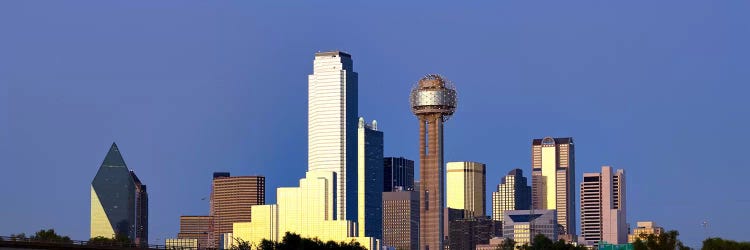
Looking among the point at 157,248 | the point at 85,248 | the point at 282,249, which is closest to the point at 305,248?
the point at 282,249

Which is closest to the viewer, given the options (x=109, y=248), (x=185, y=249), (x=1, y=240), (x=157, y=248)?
(x=1, y=240)

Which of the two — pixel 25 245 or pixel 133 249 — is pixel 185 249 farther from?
pixel 25 245

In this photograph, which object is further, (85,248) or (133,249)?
(133,249)

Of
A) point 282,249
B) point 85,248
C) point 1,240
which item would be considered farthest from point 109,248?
point 282,249

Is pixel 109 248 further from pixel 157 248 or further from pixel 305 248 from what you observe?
pixel 305 248

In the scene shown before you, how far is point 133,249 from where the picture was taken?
178250 millimetres

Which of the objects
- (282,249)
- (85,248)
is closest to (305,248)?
(282,249)

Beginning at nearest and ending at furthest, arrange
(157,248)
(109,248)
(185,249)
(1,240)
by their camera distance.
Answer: (1,240), (109,248), (157,248), (185,249)

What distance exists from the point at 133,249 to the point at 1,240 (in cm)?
2559

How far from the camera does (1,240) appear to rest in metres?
154

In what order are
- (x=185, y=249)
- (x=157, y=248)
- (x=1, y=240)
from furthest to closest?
(x=185, y=249) → (x=157, y=248) → (x=1, y=240)

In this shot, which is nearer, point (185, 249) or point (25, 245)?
point (25, 245)

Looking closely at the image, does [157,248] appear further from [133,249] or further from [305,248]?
[305,248]

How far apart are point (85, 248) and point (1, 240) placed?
1126 centimetres
